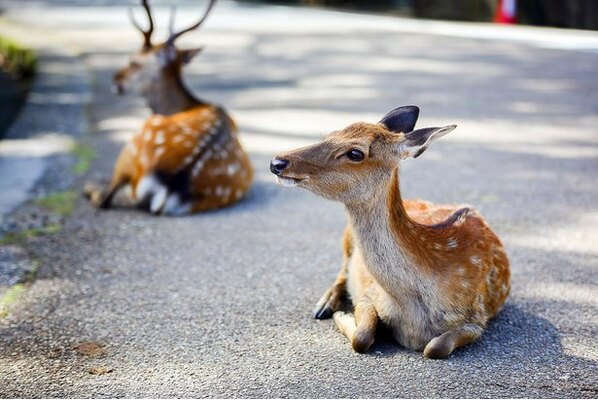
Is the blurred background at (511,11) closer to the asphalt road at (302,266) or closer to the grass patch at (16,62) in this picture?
the asphalt road at (302,266)

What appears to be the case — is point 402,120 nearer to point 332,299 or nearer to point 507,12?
point 332,299

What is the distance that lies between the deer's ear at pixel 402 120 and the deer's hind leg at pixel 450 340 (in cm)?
86

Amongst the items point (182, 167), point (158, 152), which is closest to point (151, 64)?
point (158, 152)

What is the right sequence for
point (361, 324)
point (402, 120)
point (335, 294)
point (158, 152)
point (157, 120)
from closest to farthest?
point (361, 324), point (402, 120), point (335, 294), point (158, 152), point (157, 120)

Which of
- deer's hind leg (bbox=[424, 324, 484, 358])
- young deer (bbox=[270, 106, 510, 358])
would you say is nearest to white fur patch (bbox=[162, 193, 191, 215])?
young deer (bbox=[270, 106, 510, 358])

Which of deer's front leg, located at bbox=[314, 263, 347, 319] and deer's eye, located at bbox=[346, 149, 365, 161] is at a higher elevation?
deer's eye, located at bbox=[346, 149, 365, 161]

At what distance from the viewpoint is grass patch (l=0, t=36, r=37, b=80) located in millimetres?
11594

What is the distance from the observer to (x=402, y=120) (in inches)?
158

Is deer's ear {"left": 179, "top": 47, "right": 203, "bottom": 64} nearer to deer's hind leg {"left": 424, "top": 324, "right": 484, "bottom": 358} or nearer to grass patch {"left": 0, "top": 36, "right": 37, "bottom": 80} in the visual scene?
deer's hind leg {"left": 424, "top": 324, "right": 484, "bottom": 358}

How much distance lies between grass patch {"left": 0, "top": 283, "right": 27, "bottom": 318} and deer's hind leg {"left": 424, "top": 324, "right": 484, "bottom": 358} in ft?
6.38

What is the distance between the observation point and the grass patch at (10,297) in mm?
4395

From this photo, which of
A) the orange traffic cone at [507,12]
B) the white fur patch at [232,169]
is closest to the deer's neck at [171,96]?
the white fur patch at [232,169]

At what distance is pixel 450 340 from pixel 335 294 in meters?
0.79

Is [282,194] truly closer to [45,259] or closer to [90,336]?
[45,259]
